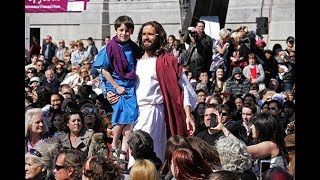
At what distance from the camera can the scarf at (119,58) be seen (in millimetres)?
7871

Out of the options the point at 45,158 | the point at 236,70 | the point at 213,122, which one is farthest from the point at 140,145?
the point at 236,70

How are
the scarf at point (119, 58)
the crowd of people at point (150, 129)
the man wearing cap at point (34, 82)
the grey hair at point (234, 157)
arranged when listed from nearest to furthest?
the crowd of people at point (150, 129), the grey hair at point (234, 157), the scarf at point (119, 58), the man wearing cap at point (34, 82)

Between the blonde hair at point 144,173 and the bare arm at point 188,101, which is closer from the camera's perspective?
the blonde hair at point 144,173

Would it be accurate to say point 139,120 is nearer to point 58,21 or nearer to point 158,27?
point 158,27

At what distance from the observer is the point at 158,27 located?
24.8ft

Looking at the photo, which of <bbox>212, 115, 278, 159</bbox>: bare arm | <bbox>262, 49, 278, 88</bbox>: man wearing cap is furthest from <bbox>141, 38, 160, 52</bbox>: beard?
<bbox>262, 49, 278, 88</bbox>: man wearing cap

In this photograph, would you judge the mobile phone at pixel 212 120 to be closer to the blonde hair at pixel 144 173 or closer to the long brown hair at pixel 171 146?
the long brown hair at pixel 171 146

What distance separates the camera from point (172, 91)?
7.66 m

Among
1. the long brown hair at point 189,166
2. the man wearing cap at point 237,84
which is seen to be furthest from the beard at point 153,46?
the man wearing cap at point 237,84

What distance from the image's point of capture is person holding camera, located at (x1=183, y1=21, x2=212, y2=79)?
53.4 ft

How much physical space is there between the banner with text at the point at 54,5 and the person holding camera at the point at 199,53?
1135 centimetres

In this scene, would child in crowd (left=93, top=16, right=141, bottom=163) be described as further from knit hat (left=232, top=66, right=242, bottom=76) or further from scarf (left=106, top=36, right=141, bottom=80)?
knit hat (left=232, top=66, right=242, bottom=76)

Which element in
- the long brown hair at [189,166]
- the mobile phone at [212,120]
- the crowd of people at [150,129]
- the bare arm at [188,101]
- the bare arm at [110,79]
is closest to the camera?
the long brown hair at [189,166]
